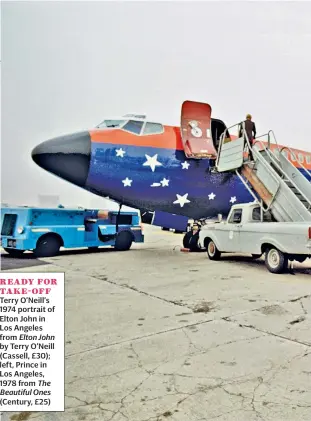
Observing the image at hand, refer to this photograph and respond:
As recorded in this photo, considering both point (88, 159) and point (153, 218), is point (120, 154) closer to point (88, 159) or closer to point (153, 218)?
point (88, 159)

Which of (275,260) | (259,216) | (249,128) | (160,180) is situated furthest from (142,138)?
(275,260)

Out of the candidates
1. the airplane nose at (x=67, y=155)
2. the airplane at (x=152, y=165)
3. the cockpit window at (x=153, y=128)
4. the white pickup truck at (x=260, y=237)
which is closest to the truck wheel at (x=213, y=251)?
the white pickup truck at (x=260, y=237)

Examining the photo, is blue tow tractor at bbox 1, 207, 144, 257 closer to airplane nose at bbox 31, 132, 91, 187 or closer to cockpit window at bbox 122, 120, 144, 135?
airplane nose at bbox 31, 132, 91, 187

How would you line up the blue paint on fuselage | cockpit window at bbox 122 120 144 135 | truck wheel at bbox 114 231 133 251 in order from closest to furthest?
the blue paint on fuselage, cockpit window at bbox 122 120 144 135, truck wheel at bbox 114 231 133 251

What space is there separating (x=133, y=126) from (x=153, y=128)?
2.09ft

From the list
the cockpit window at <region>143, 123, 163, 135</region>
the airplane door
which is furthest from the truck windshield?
the cockpit window at <region>143, 123, 163, 135</region>

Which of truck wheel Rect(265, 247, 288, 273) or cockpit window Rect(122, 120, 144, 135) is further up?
cockpit window Rect(122, 120, 144, 135)

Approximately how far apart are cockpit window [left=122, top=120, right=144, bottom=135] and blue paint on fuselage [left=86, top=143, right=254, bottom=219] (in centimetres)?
59

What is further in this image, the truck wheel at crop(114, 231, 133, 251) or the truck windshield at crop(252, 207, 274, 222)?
the truck wheel at crop(114, 231, 133, 251)

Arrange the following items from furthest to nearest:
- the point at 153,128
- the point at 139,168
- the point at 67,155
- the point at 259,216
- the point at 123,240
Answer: the point at 123,240 < the point at 153,128 < the point at 139,168 < the point at 67,155 < the point at 259,216

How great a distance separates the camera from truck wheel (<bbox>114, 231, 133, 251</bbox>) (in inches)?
563

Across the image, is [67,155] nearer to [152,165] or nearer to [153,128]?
[152,165]

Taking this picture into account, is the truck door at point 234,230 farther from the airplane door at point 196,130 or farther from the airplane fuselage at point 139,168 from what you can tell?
the airplane door at point 196,130

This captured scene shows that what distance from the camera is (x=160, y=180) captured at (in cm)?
1133
